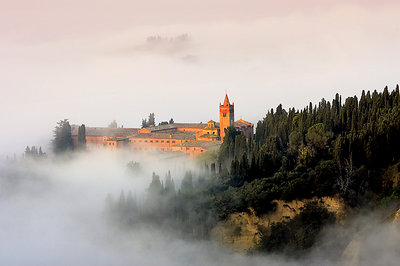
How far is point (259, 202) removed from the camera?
110 feet

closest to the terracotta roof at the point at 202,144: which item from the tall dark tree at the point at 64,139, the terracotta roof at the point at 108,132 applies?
the terracotta roof at the point at 108,132

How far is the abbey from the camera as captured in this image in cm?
5509

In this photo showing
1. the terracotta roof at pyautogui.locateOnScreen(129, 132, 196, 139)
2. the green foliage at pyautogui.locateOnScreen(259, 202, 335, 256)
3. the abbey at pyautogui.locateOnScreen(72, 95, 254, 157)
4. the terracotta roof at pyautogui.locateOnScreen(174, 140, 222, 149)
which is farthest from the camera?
the terracotta roof at pyautogui.locateOnScreen(129, 132, 196, 139)

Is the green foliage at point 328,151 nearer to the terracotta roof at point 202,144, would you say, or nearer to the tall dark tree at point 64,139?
the terracotta roof at point 202,144

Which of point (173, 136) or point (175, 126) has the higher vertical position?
point (175, 126)

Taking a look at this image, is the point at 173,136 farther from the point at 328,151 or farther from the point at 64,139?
the point at 328,151

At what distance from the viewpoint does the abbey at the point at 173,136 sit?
5509 centimetres

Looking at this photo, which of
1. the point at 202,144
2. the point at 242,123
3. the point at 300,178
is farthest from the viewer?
the point at 242,123

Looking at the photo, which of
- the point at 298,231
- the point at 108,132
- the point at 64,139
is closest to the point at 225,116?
the point at 108,132

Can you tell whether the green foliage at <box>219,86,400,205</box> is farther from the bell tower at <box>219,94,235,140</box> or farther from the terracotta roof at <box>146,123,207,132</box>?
the terracotta roof at <box>146,123,207,132</box>

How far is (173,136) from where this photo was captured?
197 ft

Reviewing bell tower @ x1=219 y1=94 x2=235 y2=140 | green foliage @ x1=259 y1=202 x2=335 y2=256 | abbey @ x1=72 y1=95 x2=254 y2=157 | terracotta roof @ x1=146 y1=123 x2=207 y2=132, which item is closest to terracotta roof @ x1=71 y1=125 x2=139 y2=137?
abbey @ x1=72 y1=95 x2=254 y2=157

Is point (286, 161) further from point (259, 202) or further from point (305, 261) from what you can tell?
point (305, 261)

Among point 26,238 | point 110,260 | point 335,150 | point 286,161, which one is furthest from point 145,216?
point 26,238
